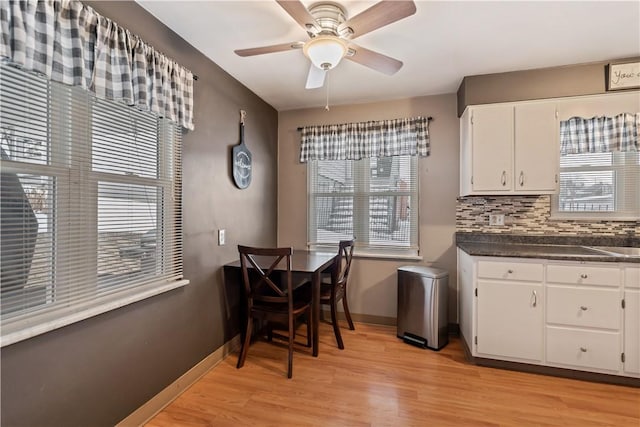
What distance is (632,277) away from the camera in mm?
2094

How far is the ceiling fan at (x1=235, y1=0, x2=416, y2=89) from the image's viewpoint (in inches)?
57.7

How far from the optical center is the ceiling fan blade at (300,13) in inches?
56.5

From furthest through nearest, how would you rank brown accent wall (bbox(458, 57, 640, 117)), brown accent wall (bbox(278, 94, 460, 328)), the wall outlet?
brown accent wall (bbox(278, 94, 460, 328))
the wall outlet
brown accent wall (bbox(458, 57, 640, 117))

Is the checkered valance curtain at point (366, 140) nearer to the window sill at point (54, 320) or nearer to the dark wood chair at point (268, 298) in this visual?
the dark wood chair at point (268, 298)

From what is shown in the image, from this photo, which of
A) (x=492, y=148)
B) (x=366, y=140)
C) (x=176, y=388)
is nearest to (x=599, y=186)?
(x=492, y=148)

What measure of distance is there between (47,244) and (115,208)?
35 centimetres

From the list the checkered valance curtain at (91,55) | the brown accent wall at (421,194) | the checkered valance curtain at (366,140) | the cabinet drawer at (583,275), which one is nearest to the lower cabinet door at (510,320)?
the cabinet drawer at (583,275)

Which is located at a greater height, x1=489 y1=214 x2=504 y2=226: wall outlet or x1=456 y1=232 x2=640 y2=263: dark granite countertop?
x1=489 y1=214 x2=504 y2=226: wall outlet

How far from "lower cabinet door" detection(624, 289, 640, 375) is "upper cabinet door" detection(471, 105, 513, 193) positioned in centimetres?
106

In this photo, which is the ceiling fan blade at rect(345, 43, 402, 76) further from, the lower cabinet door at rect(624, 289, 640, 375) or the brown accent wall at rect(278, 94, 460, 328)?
the lower cabinet door at rect(624, 289, 640, 375)

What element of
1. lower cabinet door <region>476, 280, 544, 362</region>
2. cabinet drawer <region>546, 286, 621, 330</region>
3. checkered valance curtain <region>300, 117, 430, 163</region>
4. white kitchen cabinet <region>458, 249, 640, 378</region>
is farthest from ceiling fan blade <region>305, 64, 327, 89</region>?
cabinet drawer <region>546, 286, 621, 330</region>

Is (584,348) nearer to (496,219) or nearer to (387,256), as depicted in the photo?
(496,219)

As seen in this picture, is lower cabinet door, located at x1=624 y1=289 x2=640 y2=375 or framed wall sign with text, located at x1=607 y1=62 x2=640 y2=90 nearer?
lower cabinet door, located at x1=624 y1=289 x2=640 y2=375

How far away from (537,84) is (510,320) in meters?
1.91
